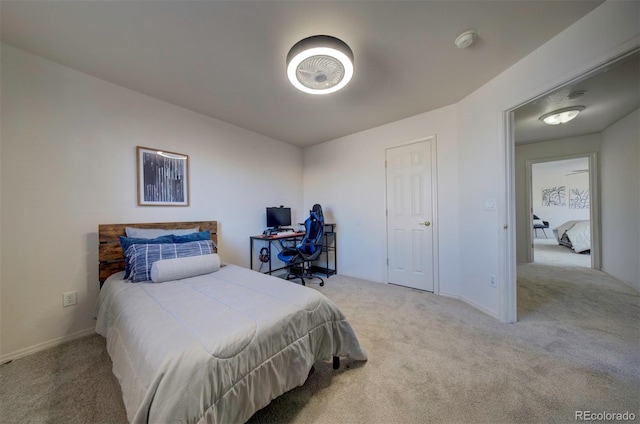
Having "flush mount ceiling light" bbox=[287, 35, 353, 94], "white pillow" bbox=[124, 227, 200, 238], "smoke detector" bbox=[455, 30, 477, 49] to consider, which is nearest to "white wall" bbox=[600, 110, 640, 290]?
"smoke detector" bbox=[455, 30, 477, 49]

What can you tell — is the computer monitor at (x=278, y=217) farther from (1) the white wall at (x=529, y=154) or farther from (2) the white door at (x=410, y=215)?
(1) the white wall at (x=529, y=154)

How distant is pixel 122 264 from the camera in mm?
2127

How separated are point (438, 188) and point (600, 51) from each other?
1.66 metres

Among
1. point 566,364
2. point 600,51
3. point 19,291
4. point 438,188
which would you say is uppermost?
point 600,51

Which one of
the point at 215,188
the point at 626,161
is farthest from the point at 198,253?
the point at 626,161

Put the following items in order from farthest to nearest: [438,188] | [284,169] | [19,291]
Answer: [284,169], [438,188], [19,291]

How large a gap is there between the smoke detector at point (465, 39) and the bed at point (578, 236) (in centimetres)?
596

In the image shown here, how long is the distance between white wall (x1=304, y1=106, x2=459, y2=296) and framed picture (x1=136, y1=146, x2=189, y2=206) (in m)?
2.21

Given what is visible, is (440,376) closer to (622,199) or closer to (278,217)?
(278,217)

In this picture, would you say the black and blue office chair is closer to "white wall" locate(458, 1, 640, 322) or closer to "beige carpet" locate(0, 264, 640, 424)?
"beige carpet" locate(0, 264, 640, 424)

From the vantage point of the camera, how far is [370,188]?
11.5ft

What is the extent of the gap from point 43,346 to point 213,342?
6.78 ft

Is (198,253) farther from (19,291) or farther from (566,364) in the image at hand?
(566,364)

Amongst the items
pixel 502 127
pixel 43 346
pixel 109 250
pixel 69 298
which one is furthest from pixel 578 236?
pixel 43 346
